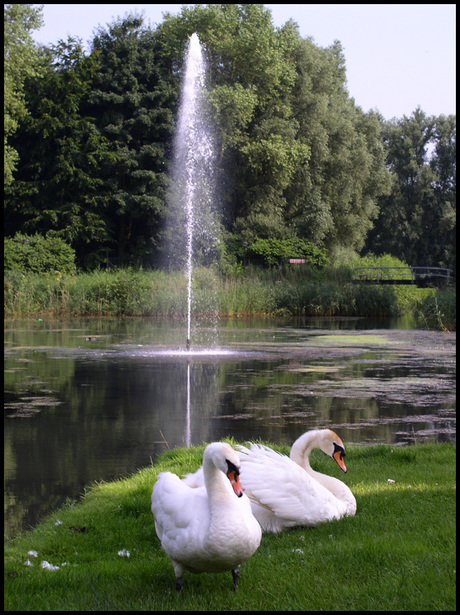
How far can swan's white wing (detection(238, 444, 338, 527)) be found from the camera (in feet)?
16.5

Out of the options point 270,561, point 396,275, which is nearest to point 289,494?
point 270,561

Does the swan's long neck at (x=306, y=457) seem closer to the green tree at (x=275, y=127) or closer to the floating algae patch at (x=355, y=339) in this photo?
the floating algae patch at (x=355, y=339)

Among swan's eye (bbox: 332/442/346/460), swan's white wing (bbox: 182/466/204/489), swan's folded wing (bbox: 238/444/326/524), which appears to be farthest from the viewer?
swan's eye (bbox: 332/442/346/460)

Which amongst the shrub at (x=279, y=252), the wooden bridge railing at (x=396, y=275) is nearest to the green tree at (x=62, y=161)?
the shrub at (x=279, y=252)

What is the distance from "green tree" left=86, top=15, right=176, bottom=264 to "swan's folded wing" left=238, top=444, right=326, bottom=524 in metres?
40.2

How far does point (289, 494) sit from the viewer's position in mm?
5051

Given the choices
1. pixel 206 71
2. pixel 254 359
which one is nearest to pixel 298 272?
pixel 206 71

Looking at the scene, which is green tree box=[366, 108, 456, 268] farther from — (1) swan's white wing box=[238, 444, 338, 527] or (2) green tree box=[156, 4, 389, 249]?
(1) swan's white wing box=[238, 444, 338, 527]

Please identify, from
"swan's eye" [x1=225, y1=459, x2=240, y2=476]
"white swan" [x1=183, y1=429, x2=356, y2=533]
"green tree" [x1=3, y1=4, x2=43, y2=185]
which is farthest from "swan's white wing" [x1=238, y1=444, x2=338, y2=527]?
"green tree" [x1=3, y1=4, x2=43, y2=185]

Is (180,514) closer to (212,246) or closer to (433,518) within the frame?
(433,518)

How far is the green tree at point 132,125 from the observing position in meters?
45.0

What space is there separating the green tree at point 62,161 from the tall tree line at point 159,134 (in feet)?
0.28

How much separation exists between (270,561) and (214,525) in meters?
0.85

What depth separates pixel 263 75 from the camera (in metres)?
47.9
